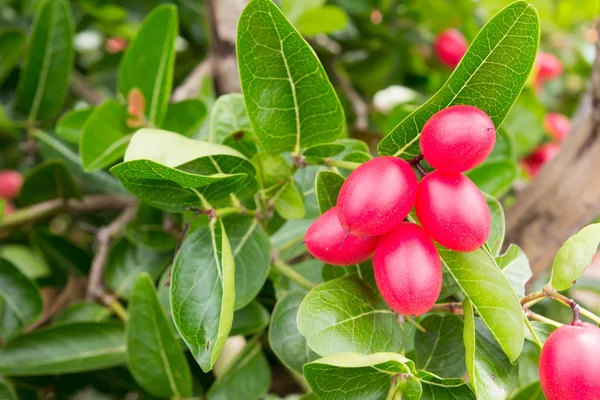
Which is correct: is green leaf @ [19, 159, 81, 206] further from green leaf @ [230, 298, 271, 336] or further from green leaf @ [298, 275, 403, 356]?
green leaf @ [298, 275, 403, 356]

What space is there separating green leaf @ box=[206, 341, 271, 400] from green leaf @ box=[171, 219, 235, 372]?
28cm

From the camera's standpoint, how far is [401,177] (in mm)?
487

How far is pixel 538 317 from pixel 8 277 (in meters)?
0.78

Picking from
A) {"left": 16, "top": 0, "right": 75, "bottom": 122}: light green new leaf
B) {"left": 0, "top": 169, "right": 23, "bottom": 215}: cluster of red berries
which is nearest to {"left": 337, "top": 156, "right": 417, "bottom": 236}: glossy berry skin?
{"left": 16, "top": 0, "right": 75, "bottom": 122}: light green new leaf

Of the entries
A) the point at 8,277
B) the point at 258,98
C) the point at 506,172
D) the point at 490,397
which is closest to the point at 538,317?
the point at 490,397

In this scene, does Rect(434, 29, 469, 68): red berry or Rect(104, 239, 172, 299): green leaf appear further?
Rect(434, 29, 469, 68): red berry

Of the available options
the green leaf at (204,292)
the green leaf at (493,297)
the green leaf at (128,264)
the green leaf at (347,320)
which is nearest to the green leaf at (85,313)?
the green leaf at (128,264)

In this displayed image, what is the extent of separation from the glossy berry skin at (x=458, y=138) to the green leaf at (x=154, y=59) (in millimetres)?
520

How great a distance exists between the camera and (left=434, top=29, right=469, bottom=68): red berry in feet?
4.90

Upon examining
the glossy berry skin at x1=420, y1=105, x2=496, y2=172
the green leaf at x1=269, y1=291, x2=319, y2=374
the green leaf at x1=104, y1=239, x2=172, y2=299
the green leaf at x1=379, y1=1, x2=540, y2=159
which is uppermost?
the green leaf at x1=379, y1=1, x2=540, y2=159

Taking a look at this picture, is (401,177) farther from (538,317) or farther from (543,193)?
(543,193)

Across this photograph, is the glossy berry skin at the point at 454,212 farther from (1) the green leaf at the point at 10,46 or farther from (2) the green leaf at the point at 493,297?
(1) the green leaf at the point at 10,46

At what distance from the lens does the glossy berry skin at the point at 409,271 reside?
49cm

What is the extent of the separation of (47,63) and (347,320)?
824mm
